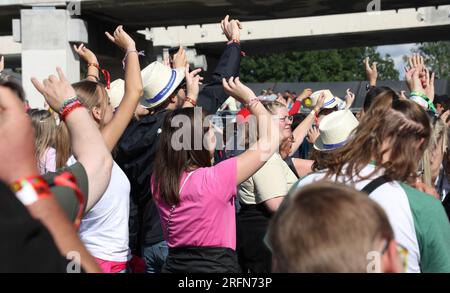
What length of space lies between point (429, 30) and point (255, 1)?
10.2 meters

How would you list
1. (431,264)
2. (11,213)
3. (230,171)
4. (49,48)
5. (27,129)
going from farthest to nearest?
(49,48) < (230,171) < (431,264) < (27,129) < (11,213)

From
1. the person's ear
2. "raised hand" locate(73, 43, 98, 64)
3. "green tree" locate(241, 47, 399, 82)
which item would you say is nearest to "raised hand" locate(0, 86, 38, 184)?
the person's ear

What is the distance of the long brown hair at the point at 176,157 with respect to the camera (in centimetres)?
367

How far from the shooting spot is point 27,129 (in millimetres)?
1880

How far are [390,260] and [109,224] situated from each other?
7.40 ft

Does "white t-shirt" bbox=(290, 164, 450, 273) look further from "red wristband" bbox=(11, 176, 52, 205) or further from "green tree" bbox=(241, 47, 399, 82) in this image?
"green tree" bbox=(241, 47, 399, 82)

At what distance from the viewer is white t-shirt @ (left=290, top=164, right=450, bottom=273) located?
8.64 ft

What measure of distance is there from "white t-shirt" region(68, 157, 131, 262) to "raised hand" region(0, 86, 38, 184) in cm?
184

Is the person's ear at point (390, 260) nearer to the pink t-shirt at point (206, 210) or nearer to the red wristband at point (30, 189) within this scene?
the red wristband at point (30, 189)

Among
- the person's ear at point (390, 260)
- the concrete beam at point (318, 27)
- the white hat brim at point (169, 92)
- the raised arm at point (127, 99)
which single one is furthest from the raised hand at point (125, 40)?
the concrete beam at point (318, 27)

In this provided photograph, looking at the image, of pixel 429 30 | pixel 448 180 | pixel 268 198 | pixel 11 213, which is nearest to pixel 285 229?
pixel 11 213

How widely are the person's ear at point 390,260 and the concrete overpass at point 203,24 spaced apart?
1326 centimetres

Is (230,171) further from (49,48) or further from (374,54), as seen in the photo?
(374,54)

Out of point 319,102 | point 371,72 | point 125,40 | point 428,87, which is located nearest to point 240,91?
point 125,40
